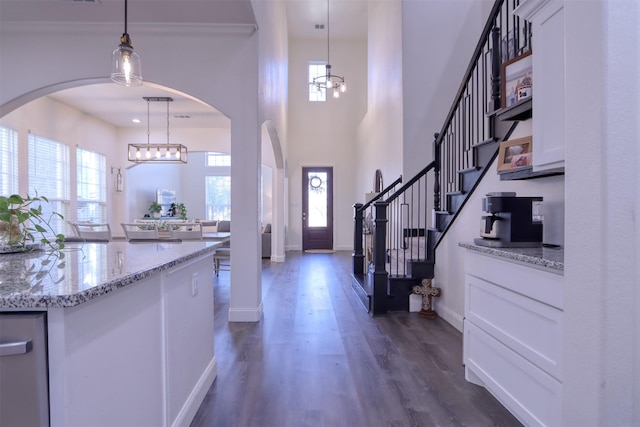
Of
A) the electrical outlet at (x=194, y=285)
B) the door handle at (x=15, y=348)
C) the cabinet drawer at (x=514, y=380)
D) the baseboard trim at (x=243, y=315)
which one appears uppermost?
the door handle at (x=15, y=348)

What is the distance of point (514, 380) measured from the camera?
1.77m

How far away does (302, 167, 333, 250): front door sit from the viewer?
959cm

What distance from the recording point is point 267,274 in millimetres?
6094

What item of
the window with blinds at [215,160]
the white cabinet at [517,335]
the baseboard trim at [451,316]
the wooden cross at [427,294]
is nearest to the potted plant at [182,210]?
the window with blinds at [215,160]

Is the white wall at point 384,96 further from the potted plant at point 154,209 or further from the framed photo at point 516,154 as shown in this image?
the potted plant at point 154,209

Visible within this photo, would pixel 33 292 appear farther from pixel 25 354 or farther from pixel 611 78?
pixel 611 78

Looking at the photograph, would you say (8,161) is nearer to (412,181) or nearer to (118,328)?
(118,328)

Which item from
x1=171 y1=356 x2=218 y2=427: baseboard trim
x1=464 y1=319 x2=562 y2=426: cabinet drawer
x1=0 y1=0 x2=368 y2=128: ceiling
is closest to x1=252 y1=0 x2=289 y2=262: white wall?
x1=0 y1=0 x2=368 y2=128: ceiling

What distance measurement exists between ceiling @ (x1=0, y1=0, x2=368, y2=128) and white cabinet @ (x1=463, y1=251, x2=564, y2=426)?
3087 mm

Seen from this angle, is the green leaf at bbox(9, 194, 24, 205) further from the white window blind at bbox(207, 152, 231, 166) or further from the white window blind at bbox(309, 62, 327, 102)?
the white window blind at bbox(207, 152, 231, 166)

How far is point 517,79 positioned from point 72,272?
108 inches

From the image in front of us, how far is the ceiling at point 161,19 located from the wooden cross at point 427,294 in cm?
334

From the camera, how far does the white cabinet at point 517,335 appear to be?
1.51 m

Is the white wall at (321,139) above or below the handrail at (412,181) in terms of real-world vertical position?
above
